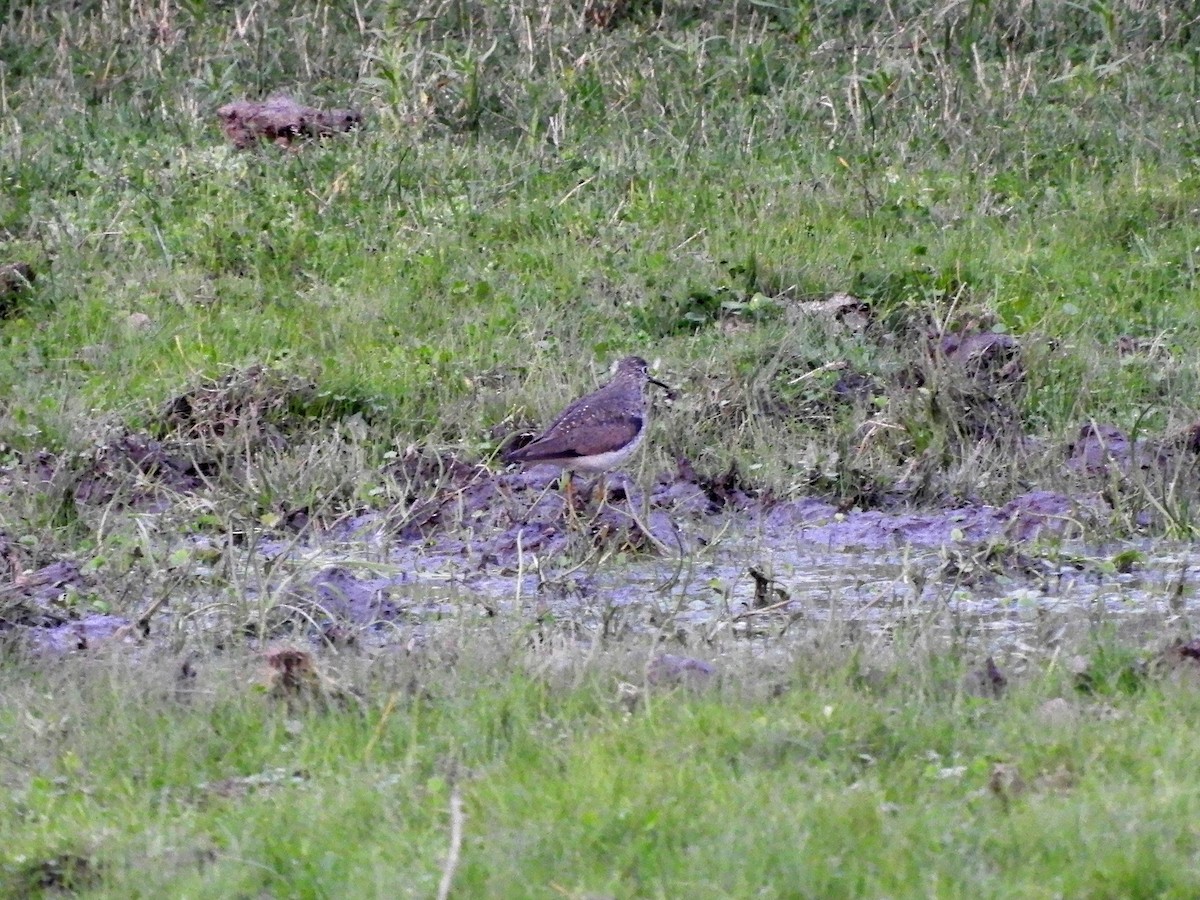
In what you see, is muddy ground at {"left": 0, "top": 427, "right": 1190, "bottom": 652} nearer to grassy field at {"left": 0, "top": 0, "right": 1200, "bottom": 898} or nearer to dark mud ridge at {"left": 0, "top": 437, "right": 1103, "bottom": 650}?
dark mud ridge at {"left": 0, "top": 437, "right": 1103, "bottom": 650}

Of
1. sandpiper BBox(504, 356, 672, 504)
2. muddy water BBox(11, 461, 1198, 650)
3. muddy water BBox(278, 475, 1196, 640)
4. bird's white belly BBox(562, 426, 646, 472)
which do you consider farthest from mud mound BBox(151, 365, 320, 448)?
bird's white belly BBox(562, 426, 646, 472)

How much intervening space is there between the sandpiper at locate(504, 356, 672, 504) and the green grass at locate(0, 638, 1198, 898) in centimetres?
306

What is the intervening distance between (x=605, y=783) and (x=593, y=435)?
14.7ft

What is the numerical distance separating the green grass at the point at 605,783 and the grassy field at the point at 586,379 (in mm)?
16

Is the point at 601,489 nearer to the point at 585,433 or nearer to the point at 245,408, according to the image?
the point at 585,433

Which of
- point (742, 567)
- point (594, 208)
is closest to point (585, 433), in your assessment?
point (742, 567)

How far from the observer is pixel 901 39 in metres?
15.7

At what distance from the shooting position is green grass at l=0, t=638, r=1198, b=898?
4434mm

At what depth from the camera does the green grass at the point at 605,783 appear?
4434 millimetres

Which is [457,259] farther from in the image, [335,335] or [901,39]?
[901,39]

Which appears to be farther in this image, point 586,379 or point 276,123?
point 276,123

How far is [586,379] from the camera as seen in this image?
11039 mm

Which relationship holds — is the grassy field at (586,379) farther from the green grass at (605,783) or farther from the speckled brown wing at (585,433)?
the speckled brown wing at (585,433)

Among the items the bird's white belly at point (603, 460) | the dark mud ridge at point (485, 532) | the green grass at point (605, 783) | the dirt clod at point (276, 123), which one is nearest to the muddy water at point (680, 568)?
the dark mud ridge at point (485, 532)
